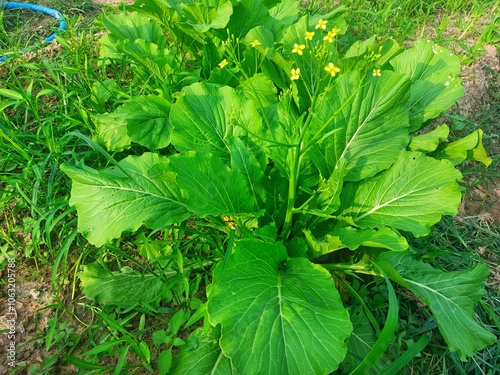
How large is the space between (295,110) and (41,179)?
137cm

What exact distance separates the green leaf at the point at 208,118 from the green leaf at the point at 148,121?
9.9 inches

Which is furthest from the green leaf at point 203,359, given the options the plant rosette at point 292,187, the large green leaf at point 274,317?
the large green leaf at point 274,317

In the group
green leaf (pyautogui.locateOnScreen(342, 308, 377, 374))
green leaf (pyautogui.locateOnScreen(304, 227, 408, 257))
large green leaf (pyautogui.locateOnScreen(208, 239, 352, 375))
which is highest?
green leaf (pyautogui.locateOnScreen(304, 227, 408, 257))

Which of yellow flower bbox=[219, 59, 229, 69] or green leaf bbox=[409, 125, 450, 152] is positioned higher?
yellow flower bbox=[219, 59, 229, 69]

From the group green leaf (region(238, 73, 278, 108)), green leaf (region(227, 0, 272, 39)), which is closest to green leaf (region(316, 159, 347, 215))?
green leaf (region(238, 73, 278, 108))

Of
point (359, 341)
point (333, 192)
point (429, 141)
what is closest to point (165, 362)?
point (359, 341)

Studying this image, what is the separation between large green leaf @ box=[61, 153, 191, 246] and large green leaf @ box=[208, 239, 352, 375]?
0.43m

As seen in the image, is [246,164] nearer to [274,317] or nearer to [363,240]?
[363,240]

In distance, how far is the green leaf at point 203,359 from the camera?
1659mm

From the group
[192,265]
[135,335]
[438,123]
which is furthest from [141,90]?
[438,123]

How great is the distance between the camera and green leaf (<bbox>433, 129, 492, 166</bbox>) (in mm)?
2068

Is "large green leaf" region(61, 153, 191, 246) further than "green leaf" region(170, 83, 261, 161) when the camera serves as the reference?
No

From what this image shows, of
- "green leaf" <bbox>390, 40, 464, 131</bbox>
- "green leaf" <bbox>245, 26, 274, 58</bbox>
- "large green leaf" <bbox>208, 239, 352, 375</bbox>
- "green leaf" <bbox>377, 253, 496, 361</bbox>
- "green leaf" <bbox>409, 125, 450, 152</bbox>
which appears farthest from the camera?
"green leaf" <bbox>245, 26, 274, 58</bbox>

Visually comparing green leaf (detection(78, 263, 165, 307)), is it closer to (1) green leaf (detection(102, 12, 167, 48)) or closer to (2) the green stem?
(2) the green stem
